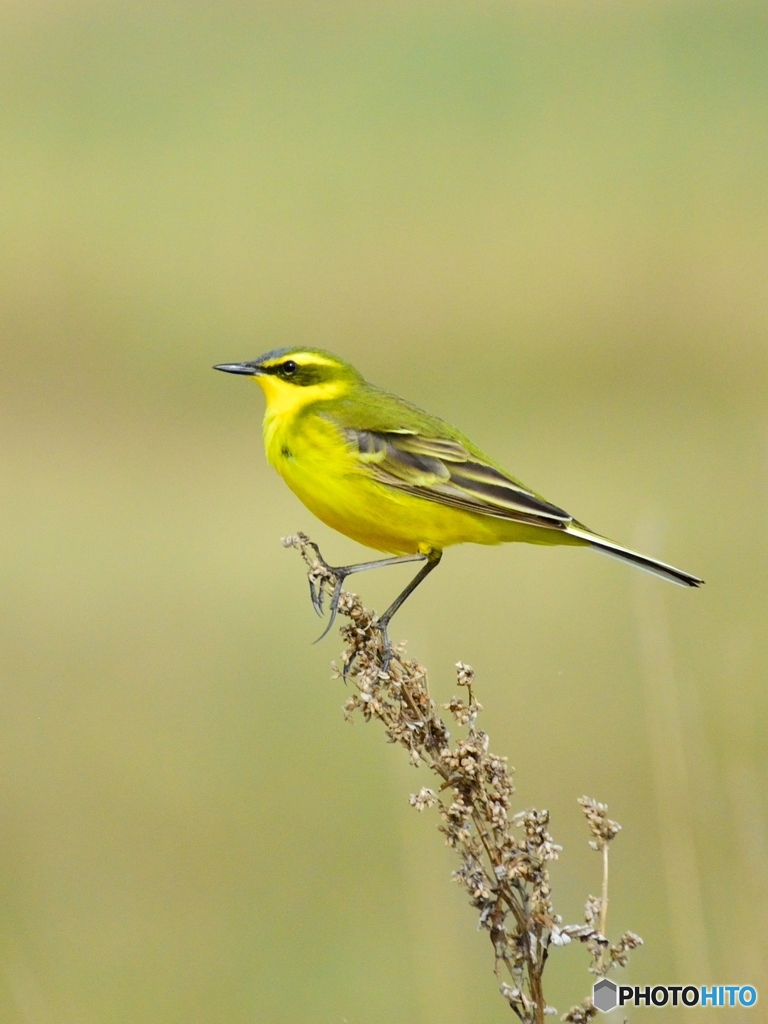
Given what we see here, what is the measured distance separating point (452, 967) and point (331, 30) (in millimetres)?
24667

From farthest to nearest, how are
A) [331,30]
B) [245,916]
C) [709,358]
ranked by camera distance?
[331,30], [709,358], [245,916]

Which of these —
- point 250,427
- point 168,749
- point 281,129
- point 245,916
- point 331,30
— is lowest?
point 245,916

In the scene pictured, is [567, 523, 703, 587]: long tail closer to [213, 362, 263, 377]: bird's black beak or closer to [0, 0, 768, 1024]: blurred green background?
[0, 0, 768, 1024]: blurred green background

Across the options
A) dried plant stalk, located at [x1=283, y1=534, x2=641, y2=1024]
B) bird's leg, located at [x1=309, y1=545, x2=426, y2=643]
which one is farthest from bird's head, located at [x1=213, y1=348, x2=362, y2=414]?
dried plant stalk, located at [x1=283, y1=534, x2=641, y2=1024]

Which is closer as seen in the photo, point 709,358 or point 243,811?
point 243,811

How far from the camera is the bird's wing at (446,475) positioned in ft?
14.6

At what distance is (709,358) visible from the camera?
17.3m

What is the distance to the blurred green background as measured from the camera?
6.40 metres

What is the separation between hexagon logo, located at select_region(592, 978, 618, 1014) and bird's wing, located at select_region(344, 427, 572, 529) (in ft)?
5.02

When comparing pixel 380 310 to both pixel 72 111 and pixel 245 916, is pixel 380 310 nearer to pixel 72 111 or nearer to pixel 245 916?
pixel 72 111

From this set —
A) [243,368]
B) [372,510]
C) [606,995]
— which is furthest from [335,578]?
[243,368]

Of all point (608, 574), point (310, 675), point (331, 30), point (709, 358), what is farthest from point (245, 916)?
point (331, 30)

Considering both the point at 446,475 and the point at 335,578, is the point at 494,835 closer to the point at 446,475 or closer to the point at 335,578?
the point at 335,578

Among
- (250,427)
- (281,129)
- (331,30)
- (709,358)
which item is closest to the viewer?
(250,427)
